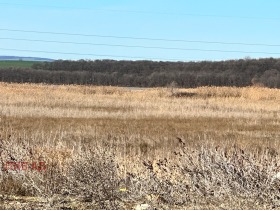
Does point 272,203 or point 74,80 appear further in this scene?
point 74,80

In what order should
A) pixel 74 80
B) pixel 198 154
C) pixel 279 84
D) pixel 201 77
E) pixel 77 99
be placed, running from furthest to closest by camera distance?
1. pixel 201 77
2. pixel 74 80
3. pixel 279 84
4. pixel 77 99
5. pixel 198 154

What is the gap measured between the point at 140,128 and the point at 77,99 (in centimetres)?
1899

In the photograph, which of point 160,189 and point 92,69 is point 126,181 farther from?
point 92,69

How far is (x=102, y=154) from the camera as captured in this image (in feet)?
20.6

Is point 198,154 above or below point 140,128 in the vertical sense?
above

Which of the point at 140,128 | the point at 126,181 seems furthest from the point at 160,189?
the point at 140,128

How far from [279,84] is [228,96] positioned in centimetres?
2677

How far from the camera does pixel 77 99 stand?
40.8 m

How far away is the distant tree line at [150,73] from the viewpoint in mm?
79500

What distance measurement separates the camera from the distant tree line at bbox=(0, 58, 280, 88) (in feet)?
261

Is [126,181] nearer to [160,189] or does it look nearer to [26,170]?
[160,189]

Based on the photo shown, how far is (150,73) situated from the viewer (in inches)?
3588

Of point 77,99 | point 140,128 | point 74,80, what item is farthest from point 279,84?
point 140,128

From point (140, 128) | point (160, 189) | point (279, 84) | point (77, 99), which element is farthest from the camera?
point (279, 84)
